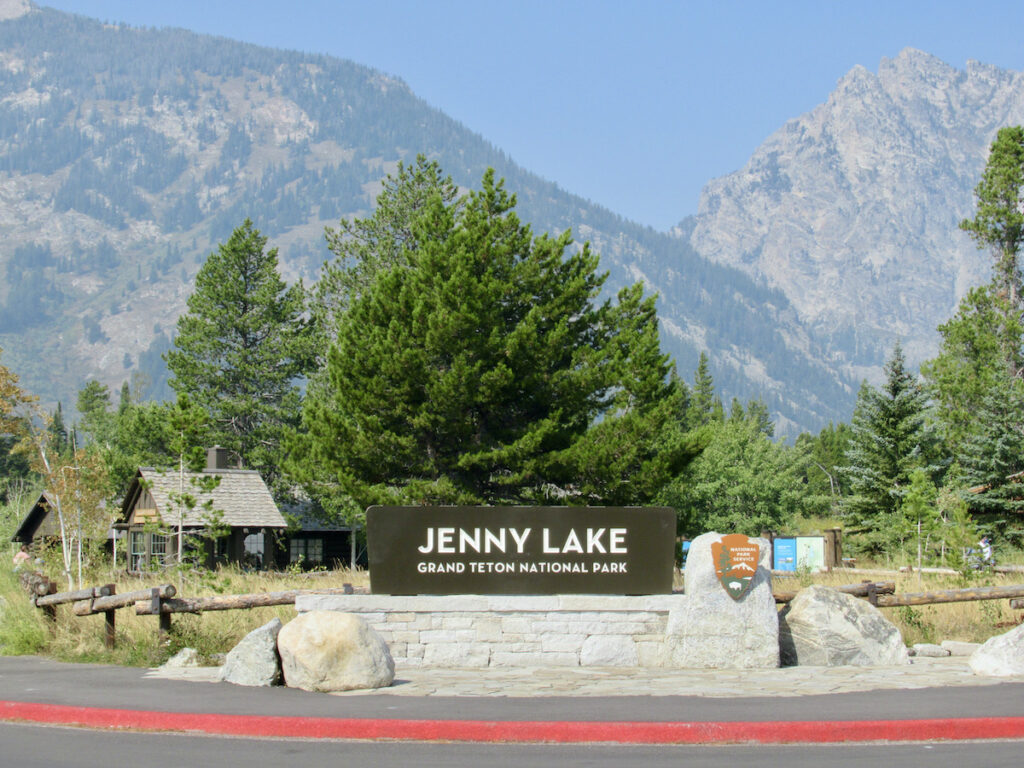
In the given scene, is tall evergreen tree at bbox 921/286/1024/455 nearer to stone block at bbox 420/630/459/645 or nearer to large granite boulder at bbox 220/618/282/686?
stone block at bbox 420/630/459/645

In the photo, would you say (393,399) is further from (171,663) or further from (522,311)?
(171,663)

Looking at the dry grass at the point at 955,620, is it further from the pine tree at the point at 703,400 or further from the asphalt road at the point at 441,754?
the pine tree at the point at 703,400

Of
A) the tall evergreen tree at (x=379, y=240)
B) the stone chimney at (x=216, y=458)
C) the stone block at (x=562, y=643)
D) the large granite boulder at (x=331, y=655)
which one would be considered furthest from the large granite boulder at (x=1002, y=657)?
the stone chimney at (x=216, y=458)

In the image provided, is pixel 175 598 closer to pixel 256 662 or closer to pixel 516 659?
pixel 256 662

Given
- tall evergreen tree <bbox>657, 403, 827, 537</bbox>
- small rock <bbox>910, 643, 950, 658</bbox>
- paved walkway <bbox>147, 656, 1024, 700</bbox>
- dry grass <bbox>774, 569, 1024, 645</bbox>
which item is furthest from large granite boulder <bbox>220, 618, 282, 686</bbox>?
tall evergreen tree <bbox>657, 403, 827, 537</bbox>

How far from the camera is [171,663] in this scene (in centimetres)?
1409

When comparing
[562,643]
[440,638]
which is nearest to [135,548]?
[440,638]

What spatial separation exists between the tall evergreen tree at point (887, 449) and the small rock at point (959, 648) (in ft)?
84.5

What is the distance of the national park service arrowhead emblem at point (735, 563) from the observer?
1412cm

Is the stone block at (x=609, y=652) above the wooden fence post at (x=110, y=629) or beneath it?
beneath

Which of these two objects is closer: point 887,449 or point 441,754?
point 441,754

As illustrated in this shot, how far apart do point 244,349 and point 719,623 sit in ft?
138

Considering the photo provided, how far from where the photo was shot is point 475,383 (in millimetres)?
29047

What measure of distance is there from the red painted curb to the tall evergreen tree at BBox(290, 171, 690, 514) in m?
18.8
